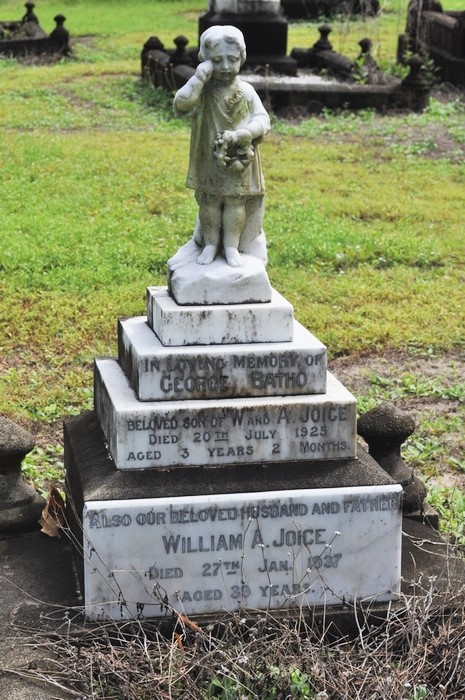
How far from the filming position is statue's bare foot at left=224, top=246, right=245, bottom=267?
4.85 metres

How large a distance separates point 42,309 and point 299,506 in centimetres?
435

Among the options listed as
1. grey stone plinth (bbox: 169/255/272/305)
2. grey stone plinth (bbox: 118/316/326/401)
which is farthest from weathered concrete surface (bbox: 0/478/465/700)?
grey stone plinth (bbox: 169/255/272/305)

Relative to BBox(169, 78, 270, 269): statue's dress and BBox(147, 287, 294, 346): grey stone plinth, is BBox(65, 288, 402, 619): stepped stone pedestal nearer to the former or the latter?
BBox(147, 287, 294, 346): grey stone plinth

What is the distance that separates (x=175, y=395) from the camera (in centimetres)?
466

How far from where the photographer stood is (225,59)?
15.2 ft

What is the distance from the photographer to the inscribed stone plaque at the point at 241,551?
175 inches

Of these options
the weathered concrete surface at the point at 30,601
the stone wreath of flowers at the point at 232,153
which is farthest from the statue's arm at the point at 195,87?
the weathered concrete surface at the point at 30,601

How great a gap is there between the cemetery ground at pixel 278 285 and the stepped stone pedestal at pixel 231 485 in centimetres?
17

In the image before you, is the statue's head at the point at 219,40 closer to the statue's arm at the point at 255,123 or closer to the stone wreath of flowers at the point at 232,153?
the statue's arm at the point at 255,123

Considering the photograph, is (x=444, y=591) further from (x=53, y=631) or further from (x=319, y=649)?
(x=53, y=631)

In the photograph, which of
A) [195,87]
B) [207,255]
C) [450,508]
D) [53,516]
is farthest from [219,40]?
[450,508]

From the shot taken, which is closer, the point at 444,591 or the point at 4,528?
the point at 444,591

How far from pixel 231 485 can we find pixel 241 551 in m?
0.26

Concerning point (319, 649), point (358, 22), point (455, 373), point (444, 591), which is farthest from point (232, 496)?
point (358, 22)
